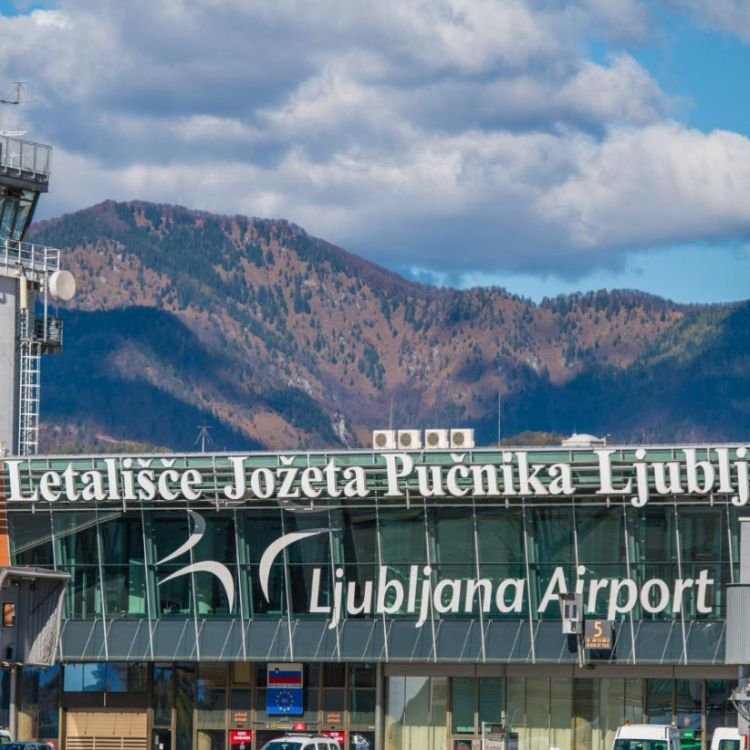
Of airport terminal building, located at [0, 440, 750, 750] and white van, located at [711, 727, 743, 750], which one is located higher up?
airport terminal building, located at [0, 440, 750, 750]

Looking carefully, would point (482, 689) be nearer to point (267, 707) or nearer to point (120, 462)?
point (267, 707)

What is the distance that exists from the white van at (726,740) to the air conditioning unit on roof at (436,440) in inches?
582

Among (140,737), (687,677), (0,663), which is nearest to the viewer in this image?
(0,663)

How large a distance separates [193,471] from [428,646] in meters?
10.9

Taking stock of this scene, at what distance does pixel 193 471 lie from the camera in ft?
230

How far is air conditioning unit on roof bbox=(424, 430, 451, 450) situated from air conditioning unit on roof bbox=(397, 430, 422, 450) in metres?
0.31

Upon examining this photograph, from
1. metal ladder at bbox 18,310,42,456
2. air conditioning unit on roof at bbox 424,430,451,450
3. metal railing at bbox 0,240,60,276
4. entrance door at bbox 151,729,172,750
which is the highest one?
metal railing at bbox 0,240,60,276

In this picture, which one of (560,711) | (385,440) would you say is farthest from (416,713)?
(385,440)

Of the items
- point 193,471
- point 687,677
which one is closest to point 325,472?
point 193,471

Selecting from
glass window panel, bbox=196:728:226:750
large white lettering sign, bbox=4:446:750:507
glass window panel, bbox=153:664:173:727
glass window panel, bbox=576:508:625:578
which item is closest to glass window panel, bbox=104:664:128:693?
glass window panel, bbox=153:664:173:727

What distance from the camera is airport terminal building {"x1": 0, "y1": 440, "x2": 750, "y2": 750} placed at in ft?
220

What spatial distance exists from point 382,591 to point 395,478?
4587 mm

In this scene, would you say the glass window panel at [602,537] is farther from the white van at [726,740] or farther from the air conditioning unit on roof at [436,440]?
the white van at [726,740]

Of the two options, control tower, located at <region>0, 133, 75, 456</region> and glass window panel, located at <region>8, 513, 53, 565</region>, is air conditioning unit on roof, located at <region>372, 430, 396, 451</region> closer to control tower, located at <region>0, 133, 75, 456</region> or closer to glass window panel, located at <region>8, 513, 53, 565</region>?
glass window panel, located at <region>8, 513, 53, 565</region>
